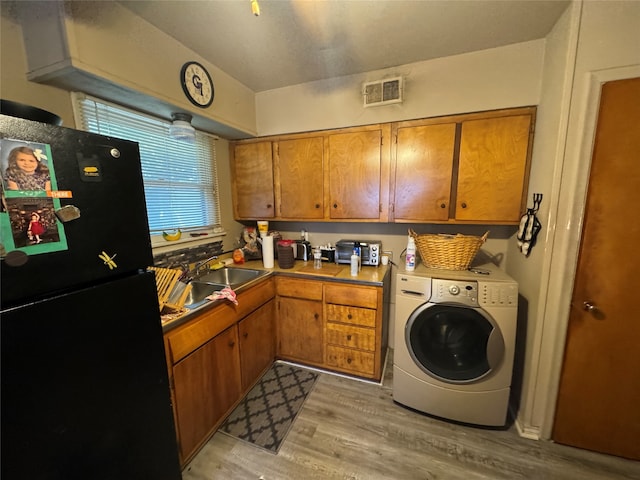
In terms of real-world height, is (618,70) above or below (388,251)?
above

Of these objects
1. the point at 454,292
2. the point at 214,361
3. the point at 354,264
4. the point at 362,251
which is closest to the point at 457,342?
the point at 454,292

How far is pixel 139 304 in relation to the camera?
0.95 meters

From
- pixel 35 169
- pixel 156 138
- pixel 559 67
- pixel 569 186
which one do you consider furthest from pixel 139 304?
pixel 559 67

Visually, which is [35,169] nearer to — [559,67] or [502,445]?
[559,67]

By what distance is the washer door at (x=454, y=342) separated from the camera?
5.02 ft

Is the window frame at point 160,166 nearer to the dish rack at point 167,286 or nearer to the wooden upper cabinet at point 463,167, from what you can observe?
the dish rack at point 167,286

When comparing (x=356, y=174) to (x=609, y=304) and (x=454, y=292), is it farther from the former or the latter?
(x=609, y=304)

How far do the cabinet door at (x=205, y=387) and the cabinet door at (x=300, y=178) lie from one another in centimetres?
117

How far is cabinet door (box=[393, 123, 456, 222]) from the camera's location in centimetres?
187

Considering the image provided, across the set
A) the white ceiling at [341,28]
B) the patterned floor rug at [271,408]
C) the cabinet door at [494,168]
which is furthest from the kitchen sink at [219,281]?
the cabinet door at [494,168]

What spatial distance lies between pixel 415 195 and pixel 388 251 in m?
0.64

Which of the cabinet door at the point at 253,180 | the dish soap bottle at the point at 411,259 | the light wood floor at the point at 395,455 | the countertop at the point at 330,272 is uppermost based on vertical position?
the cabinet door at the point at 253,180

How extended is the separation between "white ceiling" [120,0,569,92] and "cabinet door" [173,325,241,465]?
188cm

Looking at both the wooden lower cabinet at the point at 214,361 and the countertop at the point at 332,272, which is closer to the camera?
the wooden lower cabinet at the point at 214,361
